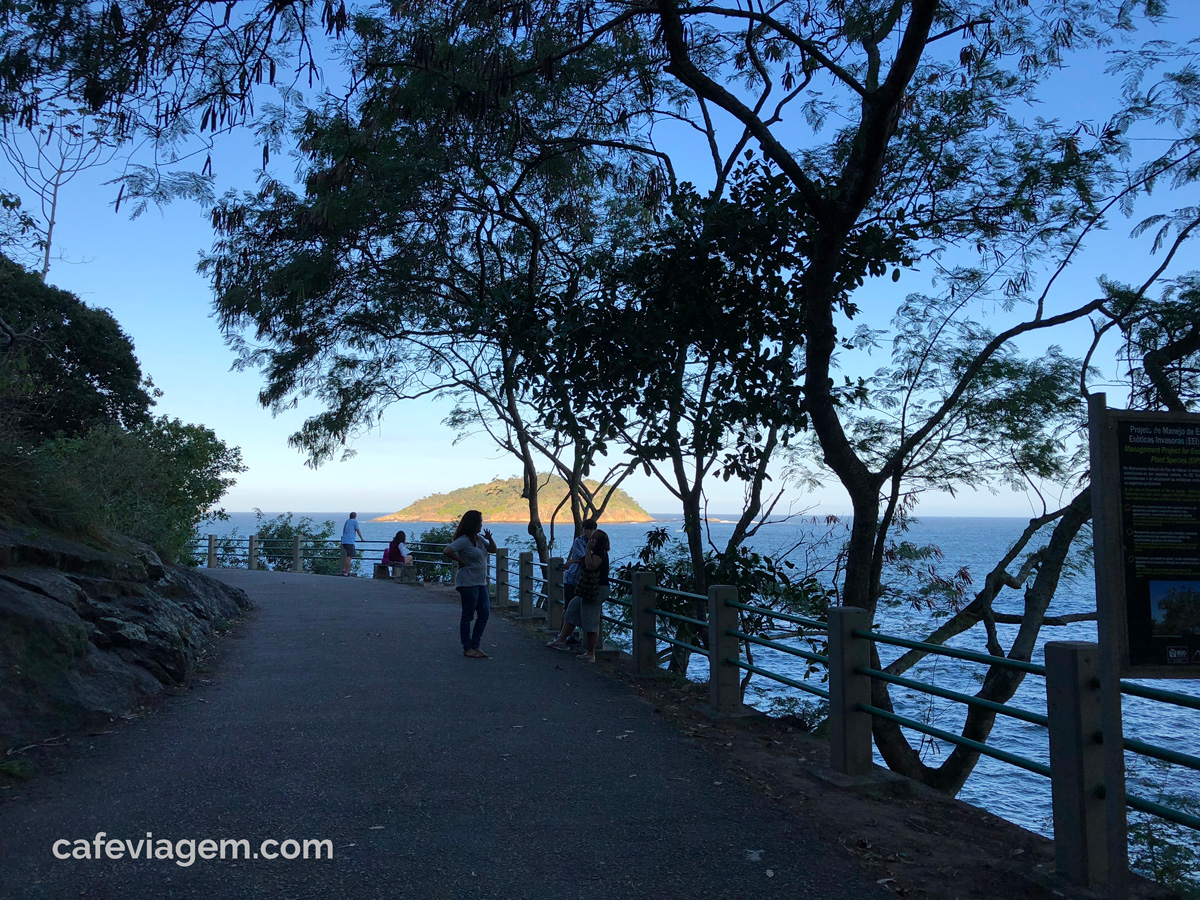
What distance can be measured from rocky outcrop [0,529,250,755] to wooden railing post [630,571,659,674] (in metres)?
4.66

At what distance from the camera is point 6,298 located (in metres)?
28.2

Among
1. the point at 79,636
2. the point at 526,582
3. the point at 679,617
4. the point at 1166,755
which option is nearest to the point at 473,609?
the point at 679,617

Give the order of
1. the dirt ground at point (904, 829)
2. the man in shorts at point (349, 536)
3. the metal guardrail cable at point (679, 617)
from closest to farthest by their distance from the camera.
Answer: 1. the dirt ground at point (904, 829)
2. the metal guardrail cable at point (679, 617)
3. the man in shorts at point (349, 536)

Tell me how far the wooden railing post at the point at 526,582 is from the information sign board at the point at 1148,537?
1180 centimetres

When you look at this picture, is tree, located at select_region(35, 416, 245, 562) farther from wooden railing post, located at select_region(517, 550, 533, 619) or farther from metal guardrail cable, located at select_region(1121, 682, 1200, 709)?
metal guardrail cable, located at select_region(1121, 682, 1200, 709)

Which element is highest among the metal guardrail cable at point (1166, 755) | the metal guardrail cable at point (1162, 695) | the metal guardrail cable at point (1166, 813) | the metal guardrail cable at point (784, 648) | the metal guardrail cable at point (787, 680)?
the metal guardrail cable at point (1162, 695)

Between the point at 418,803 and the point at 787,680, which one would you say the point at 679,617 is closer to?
the point at 787,680

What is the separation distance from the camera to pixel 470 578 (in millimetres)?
11000

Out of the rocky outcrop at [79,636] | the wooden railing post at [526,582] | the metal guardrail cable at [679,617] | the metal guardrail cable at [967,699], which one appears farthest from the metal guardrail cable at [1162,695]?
the wooden railing post at [526,582]

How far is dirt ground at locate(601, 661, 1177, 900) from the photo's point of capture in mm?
4266

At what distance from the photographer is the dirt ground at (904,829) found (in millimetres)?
4266

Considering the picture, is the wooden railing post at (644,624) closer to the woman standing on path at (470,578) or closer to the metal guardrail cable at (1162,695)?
the woman standing on path at (470,578)

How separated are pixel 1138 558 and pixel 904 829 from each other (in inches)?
84.9

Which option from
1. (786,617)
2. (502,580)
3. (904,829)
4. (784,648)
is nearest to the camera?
(904,829)
